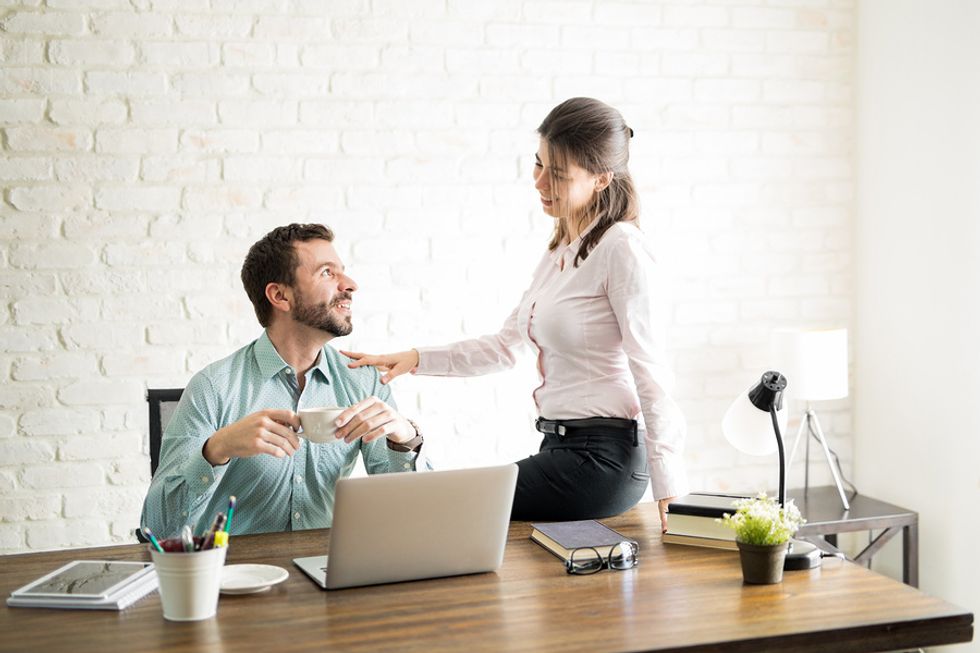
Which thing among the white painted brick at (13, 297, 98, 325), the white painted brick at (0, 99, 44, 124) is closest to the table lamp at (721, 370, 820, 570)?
the white painted brick at (13, 297, 98, 325)

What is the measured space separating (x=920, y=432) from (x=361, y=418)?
2.36m

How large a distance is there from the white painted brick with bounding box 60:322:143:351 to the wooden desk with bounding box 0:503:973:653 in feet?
4.84

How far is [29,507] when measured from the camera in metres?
3.06

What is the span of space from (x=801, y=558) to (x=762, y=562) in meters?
0.12

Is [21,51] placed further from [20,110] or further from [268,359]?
[268,359]

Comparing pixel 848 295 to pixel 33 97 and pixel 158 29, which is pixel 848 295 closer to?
pixel 158 29

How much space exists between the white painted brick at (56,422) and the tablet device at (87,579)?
1.48m

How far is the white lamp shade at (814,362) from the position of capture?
11.0 feet

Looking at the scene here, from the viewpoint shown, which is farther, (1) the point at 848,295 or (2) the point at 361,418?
(1) the point at 848,295

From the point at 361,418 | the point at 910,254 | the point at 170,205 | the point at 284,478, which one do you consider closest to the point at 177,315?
the point at 170,205

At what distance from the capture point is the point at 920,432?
11.4 feet

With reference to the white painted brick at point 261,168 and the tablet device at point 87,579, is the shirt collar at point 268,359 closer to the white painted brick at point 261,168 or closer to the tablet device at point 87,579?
the tablet device at point 87,579

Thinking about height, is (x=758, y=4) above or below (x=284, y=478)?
above

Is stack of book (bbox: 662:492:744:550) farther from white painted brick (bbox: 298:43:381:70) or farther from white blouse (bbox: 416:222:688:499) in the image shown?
white painted brick (bbox: 298:43:381:70)
